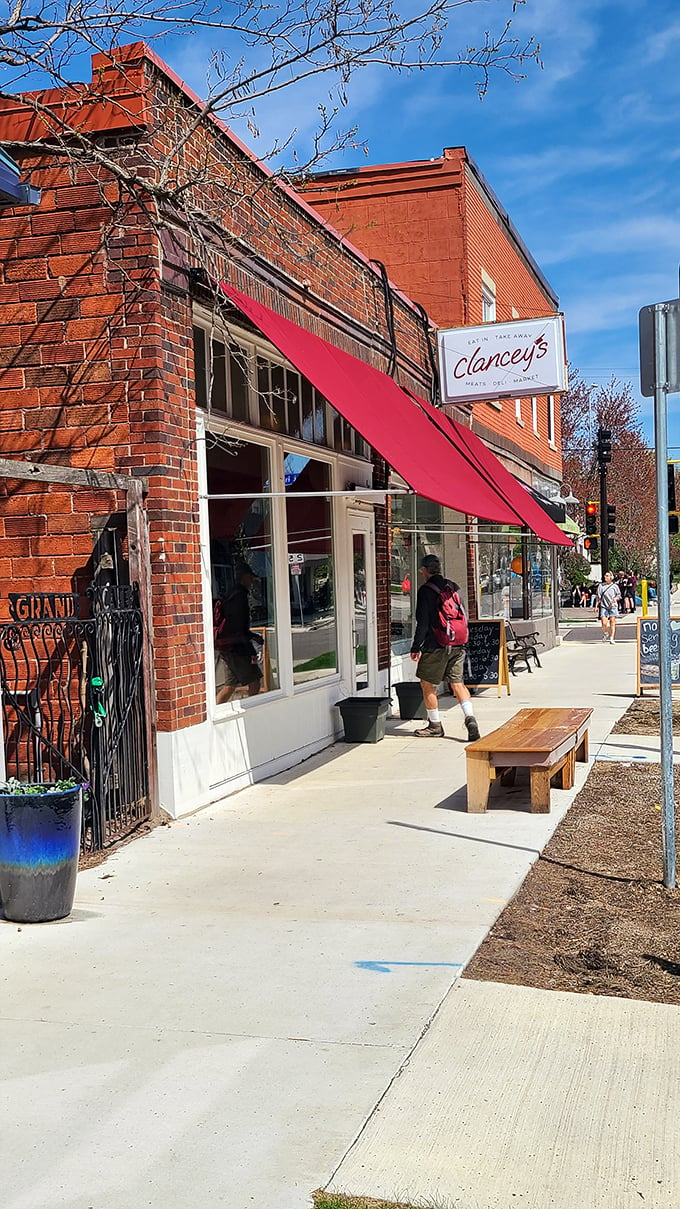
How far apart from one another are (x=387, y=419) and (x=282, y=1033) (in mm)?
6100

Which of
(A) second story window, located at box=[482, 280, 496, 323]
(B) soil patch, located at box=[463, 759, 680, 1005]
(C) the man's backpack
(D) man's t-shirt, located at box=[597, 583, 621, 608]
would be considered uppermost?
(A) second story window, located at box=[482, 280, 496, 323]

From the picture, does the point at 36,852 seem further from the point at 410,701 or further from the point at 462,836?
the point at 410,701

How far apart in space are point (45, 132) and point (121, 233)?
95 cm

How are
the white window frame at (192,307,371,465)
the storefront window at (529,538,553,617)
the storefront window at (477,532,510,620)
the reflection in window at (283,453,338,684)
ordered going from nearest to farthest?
the white window frame at (192,307,371,465) < the reflection in window at (283,453,338,684) < the storefront window at (477,532,510,620) < the storefront window at (529,538,553,617)

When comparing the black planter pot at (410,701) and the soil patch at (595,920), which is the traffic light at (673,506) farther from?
the soil patch at (595,920)

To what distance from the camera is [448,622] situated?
1132 centimetres

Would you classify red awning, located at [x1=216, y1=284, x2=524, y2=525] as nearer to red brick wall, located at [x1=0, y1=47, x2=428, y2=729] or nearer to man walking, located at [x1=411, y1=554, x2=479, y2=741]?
red brick wall, located at [x1=0, y1=47, x2=428, y2=729]

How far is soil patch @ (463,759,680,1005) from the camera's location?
15.9ft

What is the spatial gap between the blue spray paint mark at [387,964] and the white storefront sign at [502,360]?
10.0m

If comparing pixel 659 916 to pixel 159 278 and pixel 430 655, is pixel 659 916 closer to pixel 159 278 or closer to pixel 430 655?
pixel 159 278

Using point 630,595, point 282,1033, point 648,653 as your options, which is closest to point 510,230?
point 648,653

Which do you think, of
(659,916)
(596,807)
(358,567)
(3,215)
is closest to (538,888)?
(659,916)

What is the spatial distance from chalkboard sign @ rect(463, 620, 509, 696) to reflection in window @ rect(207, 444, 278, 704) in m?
6.24

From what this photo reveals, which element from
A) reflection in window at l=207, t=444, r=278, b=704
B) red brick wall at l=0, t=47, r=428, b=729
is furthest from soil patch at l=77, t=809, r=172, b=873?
reflection in window at l=207, t=444, r=278, b=704
